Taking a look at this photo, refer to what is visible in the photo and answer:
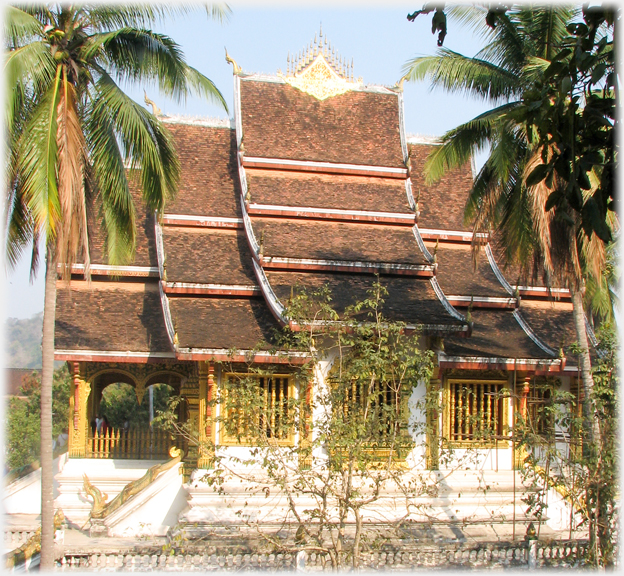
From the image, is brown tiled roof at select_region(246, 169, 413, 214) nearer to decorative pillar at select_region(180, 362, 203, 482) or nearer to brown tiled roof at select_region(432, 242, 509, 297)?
brown tiled roof at select_region(432, 242, 509, 297)

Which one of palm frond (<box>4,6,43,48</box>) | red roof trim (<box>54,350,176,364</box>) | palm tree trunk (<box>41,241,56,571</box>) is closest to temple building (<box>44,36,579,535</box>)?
red roof trim (<box>54,350,176,364</box>)

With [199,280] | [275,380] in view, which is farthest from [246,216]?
[275,380]

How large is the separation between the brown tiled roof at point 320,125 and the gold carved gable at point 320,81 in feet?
0.44

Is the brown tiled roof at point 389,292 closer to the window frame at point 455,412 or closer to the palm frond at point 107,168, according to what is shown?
the window frame at point 455,412

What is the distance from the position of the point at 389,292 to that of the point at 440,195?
15.5 feet

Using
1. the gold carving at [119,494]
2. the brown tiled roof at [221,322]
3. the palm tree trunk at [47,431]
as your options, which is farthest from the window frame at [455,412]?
the palm tree trunk at [47,431]

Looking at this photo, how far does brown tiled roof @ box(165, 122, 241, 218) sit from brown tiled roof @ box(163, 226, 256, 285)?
1.45 feet

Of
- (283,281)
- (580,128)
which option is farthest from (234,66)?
(580,128)

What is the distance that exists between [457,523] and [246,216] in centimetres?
683

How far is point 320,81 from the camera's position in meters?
18.2

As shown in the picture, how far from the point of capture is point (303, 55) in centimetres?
1805

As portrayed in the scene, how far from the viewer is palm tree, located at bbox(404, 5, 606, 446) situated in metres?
11.2

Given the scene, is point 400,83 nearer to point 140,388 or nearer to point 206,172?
point 206,172

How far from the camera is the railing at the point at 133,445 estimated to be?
48.1ft
